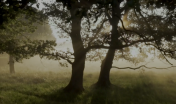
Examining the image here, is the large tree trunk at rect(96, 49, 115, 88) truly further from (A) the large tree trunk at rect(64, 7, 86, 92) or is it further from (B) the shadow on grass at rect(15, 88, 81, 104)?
(B) the shadow on grass at rect(15, 88, 81, 104)

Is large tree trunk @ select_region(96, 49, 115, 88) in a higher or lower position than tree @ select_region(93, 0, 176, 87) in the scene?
lower

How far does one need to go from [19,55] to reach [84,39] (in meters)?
5.41

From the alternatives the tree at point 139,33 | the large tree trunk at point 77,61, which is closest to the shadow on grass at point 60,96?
the large tree trunk at point 77,61

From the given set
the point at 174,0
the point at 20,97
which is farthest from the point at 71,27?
the point at 174,0

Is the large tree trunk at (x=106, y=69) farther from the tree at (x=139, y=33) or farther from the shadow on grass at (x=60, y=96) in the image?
the shadow on grass at (x=60, y=96)

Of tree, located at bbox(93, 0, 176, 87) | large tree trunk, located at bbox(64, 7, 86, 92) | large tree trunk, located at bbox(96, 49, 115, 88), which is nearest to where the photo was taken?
tree, located at bbox(93, 0, 176, 87)

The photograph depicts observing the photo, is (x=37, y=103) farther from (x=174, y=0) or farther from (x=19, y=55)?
(x=174, y=0)

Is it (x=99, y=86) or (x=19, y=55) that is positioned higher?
(x=19, y=55)

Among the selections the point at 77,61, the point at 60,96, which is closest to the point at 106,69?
the point at 77,61

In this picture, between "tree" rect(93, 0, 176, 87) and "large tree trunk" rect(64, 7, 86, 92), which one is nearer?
"tree" rect(93, 0, 176, 87)

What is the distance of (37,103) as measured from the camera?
1032 cm

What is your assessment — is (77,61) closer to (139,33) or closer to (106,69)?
(106,69)

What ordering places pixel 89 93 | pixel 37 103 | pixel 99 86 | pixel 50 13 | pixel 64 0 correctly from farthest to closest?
pixel 99 86 < pixel 50 13 < pixel 89 93 < pixel 37 103 < pixel 64 0

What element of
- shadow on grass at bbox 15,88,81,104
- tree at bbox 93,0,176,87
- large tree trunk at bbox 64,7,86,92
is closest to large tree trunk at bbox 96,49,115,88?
tree at bbox 93,0,176,87
